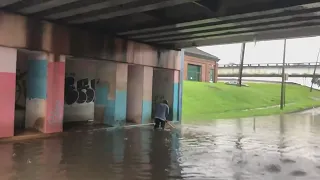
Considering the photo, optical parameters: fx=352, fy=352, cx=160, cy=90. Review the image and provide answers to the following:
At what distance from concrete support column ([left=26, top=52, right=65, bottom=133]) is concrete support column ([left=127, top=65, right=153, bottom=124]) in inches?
220

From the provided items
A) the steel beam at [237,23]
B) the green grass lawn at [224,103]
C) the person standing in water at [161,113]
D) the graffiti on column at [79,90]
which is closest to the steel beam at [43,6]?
the steel beam at [237,23]

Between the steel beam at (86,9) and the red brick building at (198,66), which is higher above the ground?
the red brick building at (198,66)

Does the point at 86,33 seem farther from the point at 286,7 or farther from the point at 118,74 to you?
the point at 286,7

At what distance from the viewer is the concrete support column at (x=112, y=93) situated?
1823 cm

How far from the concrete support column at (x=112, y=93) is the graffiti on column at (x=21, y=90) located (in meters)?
4.09

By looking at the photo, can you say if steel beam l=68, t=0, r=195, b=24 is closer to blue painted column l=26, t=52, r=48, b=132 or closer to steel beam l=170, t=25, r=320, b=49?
blue painted column l=26, t=52, r=48, b=132

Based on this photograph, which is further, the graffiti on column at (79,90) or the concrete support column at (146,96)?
the concrete support column at (146,96)

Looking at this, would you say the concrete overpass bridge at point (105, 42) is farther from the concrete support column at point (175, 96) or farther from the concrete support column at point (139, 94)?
the concrete support column at point (175, 96)

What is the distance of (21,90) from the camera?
1620cm

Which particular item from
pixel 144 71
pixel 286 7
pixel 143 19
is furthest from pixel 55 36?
pixel 286 7

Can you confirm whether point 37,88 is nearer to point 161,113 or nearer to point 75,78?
point 75,78

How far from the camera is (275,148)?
12.4 metres

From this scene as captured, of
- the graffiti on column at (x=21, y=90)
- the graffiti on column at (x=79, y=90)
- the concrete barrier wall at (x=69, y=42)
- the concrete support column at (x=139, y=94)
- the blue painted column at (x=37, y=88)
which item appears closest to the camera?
the concrete barrier wall at (x=69, y=42)

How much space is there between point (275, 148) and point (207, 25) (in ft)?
19.8
